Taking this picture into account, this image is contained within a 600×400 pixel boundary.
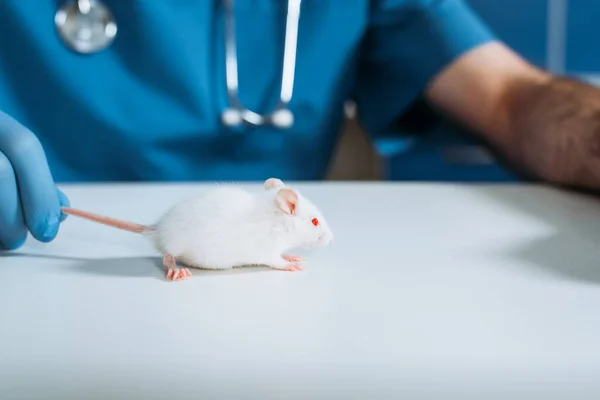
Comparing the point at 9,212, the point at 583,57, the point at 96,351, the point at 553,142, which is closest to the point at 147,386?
the point at 96,351

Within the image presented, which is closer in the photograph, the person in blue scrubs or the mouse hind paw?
the mouse hind paw

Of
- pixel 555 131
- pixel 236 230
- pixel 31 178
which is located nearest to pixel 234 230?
pixel 236 230

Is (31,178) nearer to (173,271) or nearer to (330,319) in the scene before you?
(173,271)

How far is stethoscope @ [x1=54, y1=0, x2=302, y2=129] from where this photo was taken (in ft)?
2.65

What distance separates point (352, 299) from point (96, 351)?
137mm

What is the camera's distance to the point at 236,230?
415 millimetres

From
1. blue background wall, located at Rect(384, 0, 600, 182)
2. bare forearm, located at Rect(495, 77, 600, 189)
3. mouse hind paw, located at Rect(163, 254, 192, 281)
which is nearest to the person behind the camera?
mouse hind paw, located at Rect(163, 254, 192, 281)

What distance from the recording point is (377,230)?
524 mm

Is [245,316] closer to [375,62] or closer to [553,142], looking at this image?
[553,142]

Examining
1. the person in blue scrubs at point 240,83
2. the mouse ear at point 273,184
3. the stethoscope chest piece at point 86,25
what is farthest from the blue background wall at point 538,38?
the mouse ear at point 273,184

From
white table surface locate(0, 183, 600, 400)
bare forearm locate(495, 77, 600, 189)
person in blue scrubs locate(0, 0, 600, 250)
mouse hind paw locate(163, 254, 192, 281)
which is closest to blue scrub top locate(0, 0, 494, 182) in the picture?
person in blue scrubs locate(0, 0, 600, 250)

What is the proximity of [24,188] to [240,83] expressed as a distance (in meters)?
0.47

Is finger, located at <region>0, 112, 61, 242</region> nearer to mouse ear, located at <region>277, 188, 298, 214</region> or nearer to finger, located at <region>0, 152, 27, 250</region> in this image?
finger, located at <region>0, 152, 27, 250</region>

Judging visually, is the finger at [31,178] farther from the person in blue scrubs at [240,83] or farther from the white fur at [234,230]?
the person in blue scrubs at [240,83]
